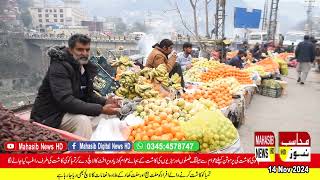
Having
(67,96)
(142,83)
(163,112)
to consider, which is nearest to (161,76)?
(142,83)

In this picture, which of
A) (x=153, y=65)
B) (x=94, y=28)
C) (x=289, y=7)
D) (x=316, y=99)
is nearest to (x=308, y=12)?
(x=316, y=99)

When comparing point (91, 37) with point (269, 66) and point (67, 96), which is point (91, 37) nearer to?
point (269, 66)

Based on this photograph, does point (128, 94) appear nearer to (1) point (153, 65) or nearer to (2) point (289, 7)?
(1) point (153, 65)

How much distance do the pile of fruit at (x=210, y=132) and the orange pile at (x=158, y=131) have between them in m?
0.08

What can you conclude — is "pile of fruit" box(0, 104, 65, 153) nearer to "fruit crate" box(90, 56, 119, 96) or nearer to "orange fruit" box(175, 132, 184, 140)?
"orange fruit" box(175, 132, 184, 140)

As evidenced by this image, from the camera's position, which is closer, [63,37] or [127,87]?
[127,87]

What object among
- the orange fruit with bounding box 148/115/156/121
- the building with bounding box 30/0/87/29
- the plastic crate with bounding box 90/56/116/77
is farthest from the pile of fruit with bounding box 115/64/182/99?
the building with bounding box 30/0/87/29

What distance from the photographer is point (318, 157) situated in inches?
93.2

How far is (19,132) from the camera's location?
2.84 m

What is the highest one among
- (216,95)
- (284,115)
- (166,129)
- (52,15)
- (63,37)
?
(52,15)

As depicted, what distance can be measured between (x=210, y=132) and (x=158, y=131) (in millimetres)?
446

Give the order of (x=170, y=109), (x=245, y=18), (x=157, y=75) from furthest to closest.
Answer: (x=245, y=18) < (x=157, y=75) < (x=170, y=109)

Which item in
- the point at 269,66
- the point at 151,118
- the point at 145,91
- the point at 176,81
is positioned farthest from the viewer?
the point at 269,66

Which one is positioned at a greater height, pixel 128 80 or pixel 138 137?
pixel 128 80
